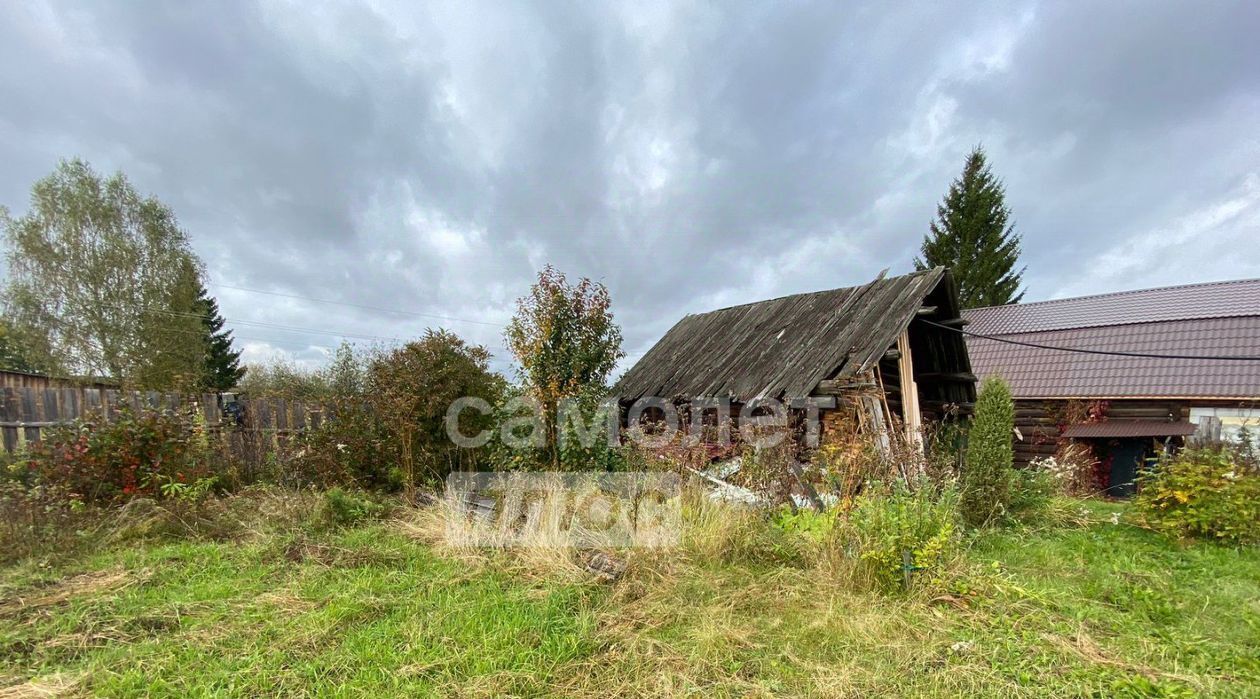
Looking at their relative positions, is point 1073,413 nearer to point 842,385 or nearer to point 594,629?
point 842,385

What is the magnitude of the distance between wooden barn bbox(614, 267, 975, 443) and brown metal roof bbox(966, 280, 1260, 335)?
30.9 ft

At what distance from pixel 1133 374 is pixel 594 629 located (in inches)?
685

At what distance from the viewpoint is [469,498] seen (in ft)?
20.7

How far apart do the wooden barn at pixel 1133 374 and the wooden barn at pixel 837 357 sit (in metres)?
3.96

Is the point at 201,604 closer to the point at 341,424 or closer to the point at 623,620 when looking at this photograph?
the point at 623,620

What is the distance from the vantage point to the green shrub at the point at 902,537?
3.81 metres

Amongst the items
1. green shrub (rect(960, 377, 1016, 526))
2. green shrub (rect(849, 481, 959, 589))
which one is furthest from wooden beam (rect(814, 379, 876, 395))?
green shrub (rect(849, 481, 959, 589))

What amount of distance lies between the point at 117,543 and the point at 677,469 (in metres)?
5.74

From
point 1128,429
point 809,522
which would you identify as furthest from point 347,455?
point 1128,429

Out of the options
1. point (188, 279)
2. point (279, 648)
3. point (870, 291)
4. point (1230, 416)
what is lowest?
point (1230, 416)

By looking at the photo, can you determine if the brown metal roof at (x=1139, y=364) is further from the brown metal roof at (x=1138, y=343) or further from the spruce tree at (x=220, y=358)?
the spruce tree at (x=220, y=358)

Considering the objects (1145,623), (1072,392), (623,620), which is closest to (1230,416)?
(1072,392)

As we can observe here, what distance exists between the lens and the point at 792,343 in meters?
9.09

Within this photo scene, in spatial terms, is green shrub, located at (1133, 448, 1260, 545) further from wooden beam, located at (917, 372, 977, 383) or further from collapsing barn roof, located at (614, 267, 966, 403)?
wooden beam, located at (917, 372, 977, 383)
